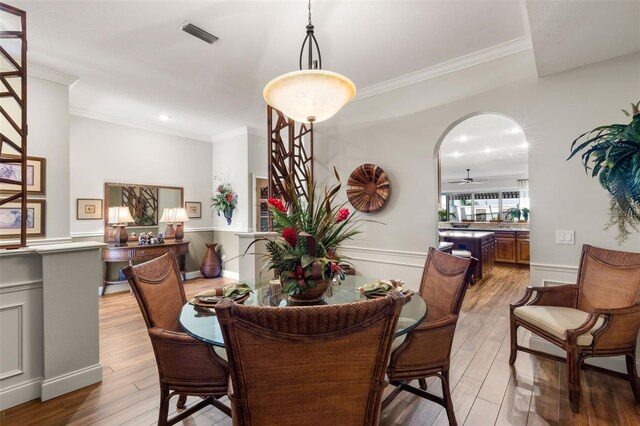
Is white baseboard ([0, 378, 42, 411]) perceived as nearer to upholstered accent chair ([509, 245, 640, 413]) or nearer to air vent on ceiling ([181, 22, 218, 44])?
air vent on ceiling ([181, 22, 218, 44])

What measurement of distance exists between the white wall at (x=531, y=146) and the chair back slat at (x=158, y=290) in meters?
2.41

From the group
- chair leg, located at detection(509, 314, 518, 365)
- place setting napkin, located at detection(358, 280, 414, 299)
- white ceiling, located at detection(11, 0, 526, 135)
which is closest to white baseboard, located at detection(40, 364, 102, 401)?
place setting napkin, located at detection(358, 280, 414, 299)

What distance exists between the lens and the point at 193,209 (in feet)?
18.9

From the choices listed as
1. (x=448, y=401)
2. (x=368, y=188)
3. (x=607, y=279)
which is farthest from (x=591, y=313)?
(x=368, y=188)

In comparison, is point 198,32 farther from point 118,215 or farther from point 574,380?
point 574,380

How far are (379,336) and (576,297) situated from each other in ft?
7.98

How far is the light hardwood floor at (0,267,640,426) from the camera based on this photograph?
1.83 meters

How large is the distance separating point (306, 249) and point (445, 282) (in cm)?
96

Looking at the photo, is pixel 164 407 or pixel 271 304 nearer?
pixel 164 407

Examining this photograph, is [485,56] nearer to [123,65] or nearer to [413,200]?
[413,200]

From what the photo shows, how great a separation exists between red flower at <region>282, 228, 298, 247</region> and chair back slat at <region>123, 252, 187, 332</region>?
77 centimetres

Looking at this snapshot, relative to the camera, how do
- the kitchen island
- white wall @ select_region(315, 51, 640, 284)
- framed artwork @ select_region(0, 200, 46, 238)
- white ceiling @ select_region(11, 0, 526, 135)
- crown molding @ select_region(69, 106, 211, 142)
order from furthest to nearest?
the kitchen island → crown molding @ select_region(69, 106, 211, 142) → framed artwork @ select_region(0, 200, 46, 238) → white wall @ select_region(315, 51, 640, 284) → white ceiling @ select_region(11, 0, 526, 135)

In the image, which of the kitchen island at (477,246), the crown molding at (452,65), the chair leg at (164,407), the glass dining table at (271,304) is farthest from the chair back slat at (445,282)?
the kitchen island at (477,246)

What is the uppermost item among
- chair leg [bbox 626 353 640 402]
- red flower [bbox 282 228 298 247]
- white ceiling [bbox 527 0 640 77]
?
white ceiling [bbox 527 0 640 77]
